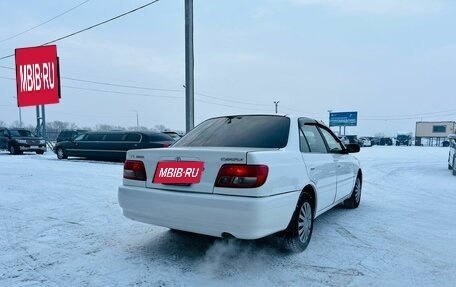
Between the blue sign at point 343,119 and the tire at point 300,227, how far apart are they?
53836 millimetres

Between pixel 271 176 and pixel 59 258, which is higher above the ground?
pixel 271 176

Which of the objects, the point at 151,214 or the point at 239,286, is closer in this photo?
the point at 239,286

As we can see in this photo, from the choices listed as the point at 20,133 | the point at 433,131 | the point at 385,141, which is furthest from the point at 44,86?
the point at 433,131

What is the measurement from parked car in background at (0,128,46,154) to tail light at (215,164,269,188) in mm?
20012

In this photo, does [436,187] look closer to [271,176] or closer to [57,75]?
[271,176]

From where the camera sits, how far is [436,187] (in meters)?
8.27

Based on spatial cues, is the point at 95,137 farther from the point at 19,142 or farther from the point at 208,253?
the point at 208,253

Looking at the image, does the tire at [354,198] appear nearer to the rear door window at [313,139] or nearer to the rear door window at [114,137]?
the rear door window at [313,139]

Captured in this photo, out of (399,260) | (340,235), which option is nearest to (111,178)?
(340,235)

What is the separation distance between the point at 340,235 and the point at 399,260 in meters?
0.88

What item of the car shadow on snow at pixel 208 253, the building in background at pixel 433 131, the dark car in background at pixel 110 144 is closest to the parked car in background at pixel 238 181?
the car shadow on snow at pixel 208 253

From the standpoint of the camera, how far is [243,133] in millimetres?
3795

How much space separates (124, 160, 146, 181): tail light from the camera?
11.4 ft

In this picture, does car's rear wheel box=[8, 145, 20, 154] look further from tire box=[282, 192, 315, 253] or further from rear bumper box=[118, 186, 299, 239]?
tire box=[282, 192, 315, 253]
